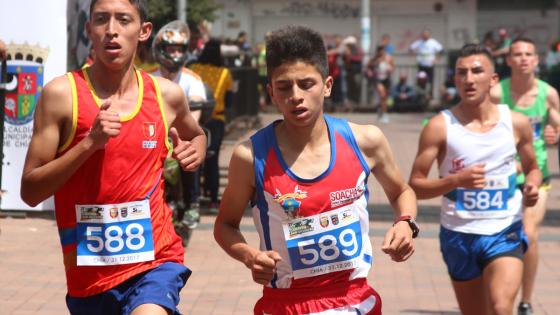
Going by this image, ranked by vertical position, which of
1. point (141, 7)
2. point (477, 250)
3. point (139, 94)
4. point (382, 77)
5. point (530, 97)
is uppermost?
point (141, 7)

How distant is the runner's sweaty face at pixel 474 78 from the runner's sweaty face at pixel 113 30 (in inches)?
105

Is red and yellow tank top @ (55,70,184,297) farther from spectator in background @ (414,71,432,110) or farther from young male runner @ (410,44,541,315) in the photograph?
spectator in background @ (414,71,432,110)

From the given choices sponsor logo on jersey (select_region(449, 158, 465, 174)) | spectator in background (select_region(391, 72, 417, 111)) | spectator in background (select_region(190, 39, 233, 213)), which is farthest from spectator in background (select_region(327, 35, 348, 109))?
sponsor logo on jersey (select_region(449, 158, 465, 174))

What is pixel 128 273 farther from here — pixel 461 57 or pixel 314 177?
pixel 461 57

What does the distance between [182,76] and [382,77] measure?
20.0 metres

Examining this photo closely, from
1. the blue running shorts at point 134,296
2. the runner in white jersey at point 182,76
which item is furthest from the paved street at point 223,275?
the blue running shorts at point 134,296

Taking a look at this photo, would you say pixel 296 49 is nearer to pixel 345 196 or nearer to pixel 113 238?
pixel 345 196

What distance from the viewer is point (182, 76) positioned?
36.5ft

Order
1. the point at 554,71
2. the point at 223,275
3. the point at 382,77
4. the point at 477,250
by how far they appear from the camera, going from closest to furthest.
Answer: the point at 477,250 < the point at 223,275 < the point at 554,71 < the point at 382,77

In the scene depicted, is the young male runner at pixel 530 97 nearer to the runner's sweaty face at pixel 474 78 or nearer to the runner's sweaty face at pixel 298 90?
the runner's sweaty face at pixel 474 78

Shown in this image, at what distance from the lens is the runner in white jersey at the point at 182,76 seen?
35.8 feet

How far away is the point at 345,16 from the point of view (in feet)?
135

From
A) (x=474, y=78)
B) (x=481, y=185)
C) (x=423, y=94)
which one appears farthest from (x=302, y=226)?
(x=423, y=94)

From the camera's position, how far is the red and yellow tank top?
16.8ft
